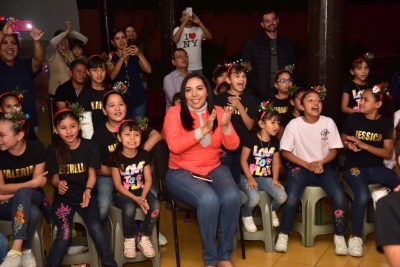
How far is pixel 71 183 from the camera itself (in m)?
3.61

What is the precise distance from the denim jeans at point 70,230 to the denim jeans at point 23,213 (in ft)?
0.48

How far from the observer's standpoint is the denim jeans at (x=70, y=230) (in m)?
3.48

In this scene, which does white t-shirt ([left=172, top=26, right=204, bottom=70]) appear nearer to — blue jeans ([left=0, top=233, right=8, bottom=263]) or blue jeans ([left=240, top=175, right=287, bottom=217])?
blue jeans ([left=240, top=175, right=287, bottom=217])

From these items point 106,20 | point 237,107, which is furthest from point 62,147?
point 106,20

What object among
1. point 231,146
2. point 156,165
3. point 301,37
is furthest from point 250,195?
point 301,37

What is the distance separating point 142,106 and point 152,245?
1.93 m

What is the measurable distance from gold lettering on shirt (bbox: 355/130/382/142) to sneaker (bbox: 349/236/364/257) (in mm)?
785

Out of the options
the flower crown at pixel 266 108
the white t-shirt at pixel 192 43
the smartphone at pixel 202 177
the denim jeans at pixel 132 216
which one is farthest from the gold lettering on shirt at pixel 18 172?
the white t-shirt at pixel 192 43

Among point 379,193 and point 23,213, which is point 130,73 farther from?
point 379,193

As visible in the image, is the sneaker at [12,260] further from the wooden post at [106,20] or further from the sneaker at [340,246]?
the wooden post at [106,20]

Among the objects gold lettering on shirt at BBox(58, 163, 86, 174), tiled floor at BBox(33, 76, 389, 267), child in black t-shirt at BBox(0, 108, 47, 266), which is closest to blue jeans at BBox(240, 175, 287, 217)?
tiled floor at BBox(33, 76, 389, 267)

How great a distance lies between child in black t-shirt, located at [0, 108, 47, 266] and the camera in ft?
11.0

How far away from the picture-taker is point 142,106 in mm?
5262

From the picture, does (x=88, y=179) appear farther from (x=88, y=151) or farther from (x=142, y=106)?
(x=142, y=106)
